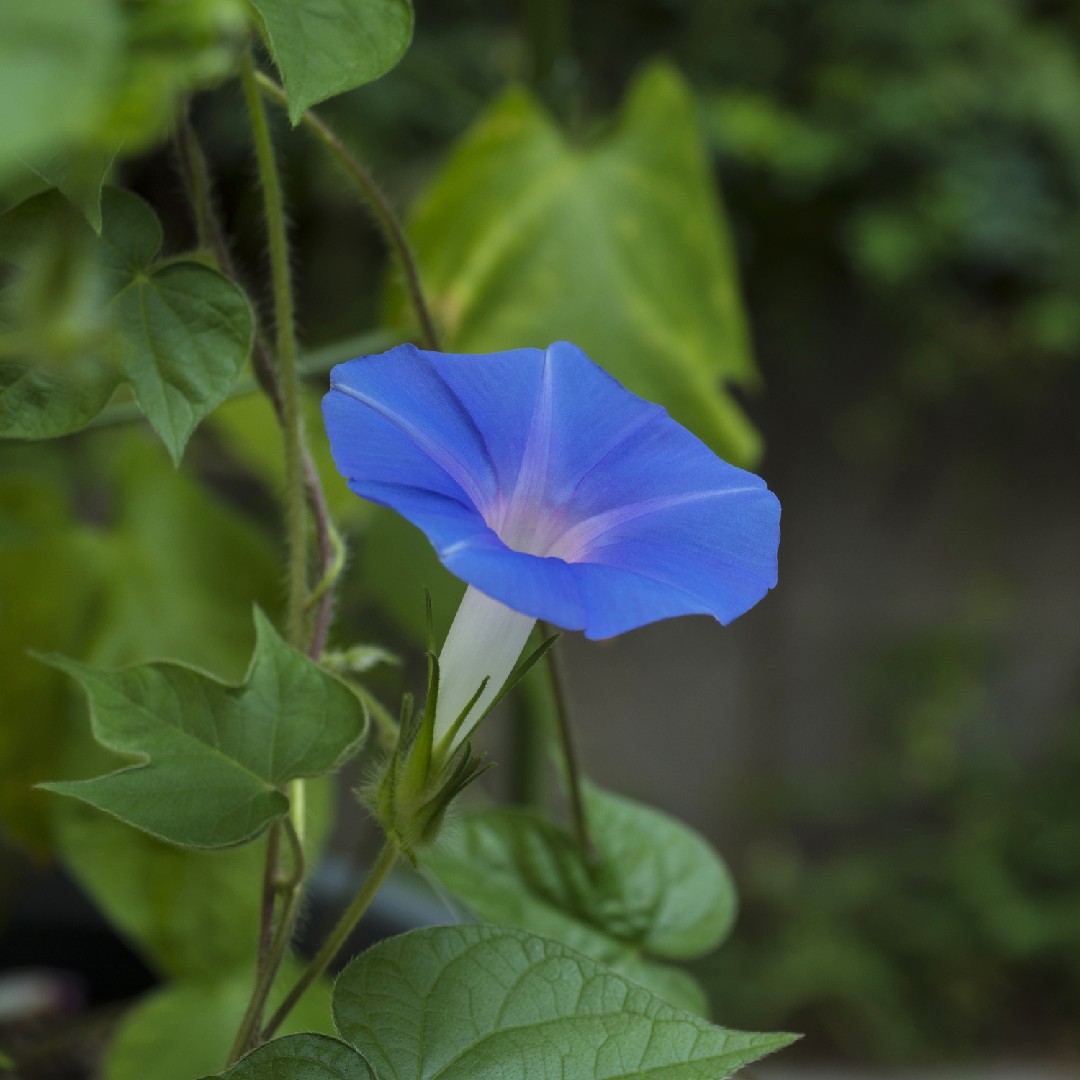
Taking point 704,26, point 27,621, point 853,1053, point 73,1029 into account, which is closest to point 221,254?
point 27,621

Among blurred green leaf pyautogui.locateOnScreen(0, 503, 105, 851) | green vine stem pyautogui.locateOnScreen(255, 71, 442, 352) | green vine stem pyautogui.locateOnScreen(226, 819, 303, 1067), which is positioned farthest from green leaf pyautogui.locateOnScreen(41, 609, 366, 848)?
blurred green leaf pyautogui.locateOnScreen(0, 503, 105, 851)

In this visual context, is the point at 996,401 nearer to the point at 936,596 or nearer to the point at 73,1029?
the point at 936,596

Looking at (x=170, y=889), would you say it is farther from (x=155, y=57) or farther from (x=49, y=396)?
(x=155, y=57)

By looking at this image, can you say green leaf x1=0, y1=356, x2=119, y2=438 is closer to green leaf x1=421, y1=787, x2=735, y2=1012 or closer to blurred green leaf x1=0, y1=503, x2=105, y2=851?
green leaf x1=421, y1=787, x2=735, y2=1012

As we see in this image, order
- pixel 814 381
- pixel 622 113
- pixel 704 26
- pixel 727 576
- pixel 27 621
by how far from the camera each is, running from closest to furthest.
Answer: pixel 727 576 → pixel 27 621 → pixel 622 113 → pixel 704 26 → pixel 814 381

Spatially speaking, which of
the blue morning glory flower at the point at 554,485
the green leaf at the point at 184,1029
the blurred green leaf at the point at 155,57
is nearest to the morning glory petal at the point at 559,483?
the blue morning glory flower at the point at 554,485
